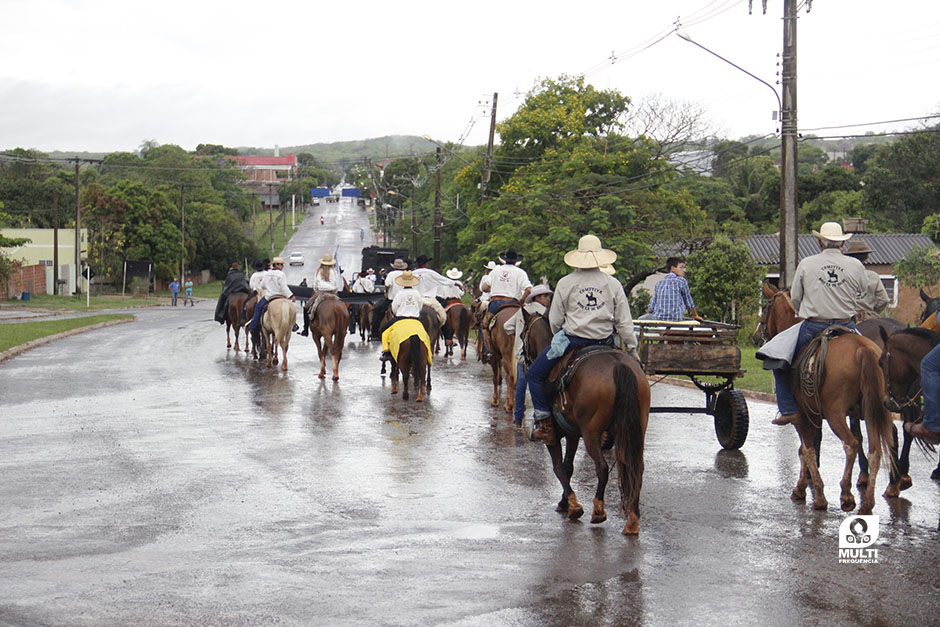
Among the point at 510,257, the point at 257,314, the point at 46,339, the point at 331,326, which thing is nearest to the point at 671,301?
the point at 510,257

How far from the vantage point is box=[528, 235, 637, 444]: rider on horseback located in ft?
30.4

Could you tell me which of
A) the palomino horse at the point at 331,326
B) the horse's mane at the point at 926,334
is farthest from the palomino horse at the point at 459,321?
the horse's mane at the point at 926,334

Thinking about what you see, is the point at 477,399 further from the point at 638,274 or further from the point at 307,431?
the point at 638,274

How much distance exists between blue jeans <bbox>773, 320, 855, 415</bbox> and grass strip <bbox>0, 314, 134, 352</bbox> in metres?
20.6

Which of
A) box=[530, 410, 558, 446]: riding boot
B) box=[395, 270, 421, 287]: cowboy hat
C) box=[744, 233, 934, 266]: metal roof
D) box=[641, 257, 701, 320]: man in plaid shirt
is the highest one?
box=[744, 233, 934, 266]: metal roof

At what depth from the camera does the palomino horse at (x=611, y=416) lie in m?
8.39

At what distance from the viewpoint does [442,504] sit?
944 cm

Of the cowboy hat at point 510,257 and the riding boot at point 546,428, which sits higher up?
the cowboy hat at point 510,257

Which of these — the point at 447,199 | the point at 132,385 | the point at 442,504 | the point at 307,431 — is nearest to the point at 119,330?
the point at 132,385

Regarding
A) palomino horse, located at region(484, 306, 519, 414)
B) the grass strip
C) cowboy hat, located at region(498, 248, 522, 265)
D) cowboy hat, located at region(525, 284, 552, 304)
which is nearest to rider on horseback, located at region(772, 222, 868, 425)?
cowboy hat, located at region(525, 284, 552, 304)

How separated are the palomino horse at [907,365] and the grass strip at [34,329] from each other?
21.3 meters

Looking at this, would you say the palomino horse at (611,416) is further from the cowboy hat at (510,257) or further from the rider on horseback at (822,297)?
the cowboy hat at (510,257)

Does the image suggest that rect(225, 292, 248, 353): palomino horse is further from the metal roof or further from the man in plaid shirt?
the metal roof

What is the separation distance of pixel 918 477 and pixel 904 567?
3781mm
